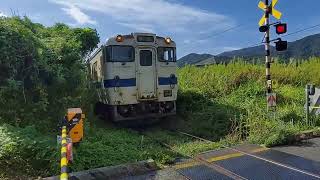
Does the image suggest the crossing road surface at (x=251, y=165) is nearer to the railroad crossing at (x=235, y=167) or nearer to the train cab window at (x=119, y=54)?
the railroad crossing at (x=235, y=167)

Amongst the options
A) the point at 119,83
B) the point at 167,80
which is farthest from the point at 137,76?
the point at 167,80

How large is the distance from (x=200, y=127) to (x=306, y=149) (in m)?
4.08

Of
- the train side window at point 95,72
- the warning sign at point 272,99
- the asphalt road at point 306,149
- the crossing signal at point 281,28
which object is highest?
the crossing signal at point 281,28

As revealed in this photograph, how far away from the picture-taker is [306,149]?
30.7 ft

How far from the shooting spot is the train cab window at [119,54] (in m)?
13.1

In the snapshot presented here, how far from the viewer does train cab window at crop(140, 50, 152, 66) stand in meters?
13.6

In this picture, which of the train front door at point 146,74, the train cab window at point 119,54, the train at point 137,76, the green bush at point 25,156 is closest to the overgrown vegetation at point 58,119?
the green bush at point 25,156

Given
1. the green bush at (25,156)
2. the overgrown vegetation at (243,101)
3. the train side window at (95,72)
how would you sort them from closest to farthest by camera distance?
the green bush at (25,156) < the overgrown vegetation at (243,101) < the train side window at (95,72)

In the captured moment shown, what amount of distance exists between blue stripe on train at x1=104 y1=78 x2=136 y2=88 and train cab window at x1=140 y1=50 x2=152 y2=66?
2.33 feet

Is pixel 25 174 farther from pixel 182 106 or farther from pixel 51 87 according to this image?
pixel 182 106

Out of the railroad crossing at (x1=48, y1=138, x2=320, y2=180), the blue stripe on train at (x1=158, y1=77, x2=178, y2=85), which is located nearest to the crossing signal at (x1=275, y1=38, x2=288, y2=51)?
the blue stripe on train at (x1=158, y1=77, x2=178, y2=85)

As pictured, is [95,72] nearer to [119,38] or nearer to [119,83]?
[119,83]

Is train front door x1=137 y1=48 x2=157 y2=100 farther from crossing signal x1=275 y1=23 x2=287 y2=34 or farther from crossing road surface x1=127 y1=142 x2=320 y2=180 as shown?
crossing road surface x1=127 y1=142 x2=320 y2=180

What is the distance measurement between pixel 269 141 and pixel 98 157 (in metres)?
4.19
